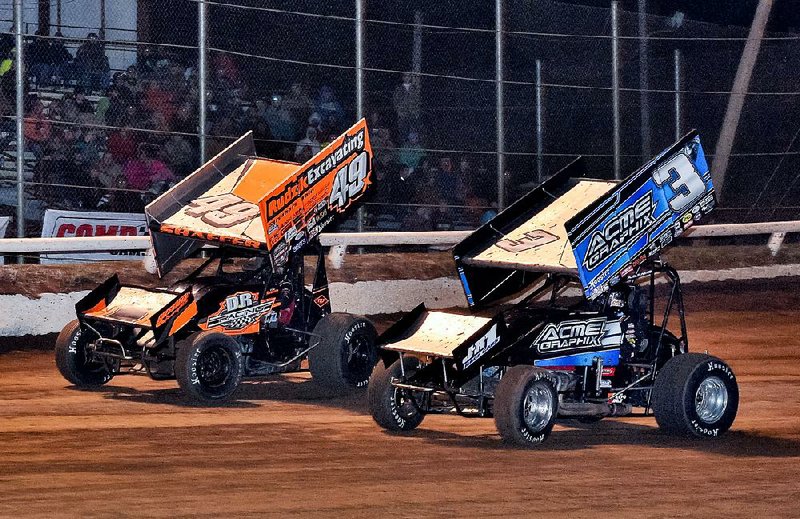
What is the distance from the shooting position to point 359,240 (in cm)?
1734

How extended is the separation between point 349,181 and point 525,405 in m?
3.78

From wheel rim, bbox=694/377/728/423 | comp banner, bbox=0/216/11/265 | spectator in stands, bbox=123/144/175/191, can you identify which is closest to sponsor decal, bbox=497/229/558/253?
wheel rim, bbox=694/377/728/423

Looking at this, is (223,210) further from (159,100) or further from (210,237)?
(159,100)

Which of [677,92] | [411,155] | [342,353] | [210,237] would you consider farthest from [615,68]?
[210,237]

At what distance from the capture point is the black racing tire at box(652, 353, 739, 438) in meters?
10.3

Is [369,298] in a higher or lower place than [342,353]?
higher

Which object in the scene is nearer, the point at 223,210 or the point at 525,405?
the point at 525,405

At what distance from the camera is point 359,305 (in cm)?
1712

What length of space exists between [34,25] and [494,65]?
5.83 m

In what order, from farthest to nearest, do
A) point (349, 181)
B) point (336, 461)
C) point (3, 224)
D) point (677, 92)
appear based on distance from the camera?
1. point (677, 92)
2. point (3, 224)
3. point (349, 181)
4. point (336, 461)

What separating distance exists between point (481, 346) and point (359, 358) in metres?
2.92

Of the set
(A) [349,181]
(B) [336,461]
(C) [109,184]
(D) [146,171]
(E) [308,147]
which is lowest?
(B) [336,461]

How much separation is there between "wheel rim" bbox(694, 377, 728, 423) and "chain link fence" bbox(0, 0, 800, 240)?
293 inches

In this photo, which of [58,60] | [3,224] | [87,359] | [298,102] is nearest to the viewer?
[87,359]
